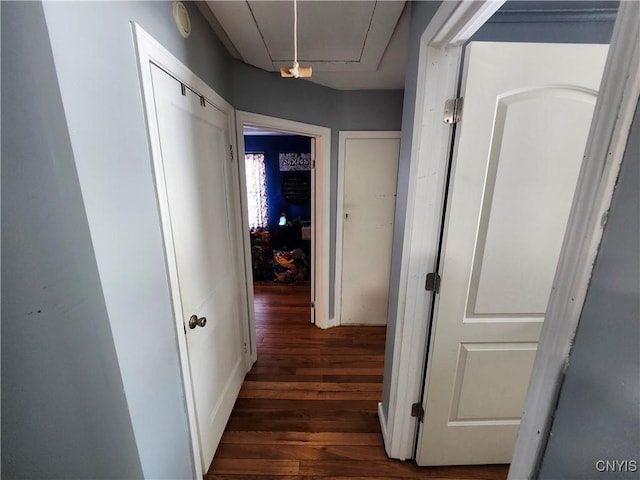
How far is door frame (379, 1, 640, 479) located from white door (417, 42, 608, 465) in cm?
7

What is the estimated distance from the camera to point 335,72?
1.88 meters

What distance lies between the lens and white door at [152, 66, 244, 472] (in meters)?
1.03

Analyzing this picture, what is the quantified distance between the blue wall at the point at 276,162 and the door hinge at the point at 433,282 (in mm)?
3773

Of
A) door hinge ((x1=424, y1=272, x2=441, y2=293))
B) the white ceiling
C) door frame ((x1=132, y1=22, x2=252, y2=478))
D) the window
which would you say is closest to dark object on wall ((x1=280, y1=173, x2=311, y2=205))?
the window

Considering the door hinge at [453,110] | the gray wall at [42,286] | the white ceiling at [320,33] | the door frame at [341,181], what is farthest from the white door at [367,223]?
the gray wall at [42,286]

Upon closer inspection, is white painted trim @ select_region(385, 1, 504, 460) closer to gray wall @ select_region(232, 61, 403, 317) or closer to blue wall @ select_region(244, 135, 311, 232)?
gray wall @ select_region(232, 61, 403, 317)

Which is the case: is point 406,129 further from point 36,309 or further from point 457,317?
point 36,309

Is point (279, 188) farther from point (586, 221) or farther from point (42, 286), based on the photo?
point (586, 221)

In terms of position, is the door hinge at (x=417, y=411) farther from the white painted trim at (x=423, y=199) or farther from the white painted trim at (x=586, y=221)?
the white painted trim at (x=586, y=221)

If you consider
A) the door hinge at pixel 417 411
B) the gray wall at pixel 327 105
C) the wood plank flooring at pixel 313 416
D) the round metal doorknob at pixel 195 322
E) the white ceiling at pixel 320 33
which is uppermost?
the white ceiling at pixel 320 33

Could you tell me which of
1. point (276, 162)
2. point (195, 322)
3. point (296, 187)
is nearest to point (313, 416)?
point (195, 322)

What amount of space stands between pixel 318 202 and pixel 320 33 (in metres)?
1.32

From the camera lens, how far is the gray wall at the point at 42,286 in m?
0.52

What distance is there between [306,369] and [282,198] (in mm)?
3401
